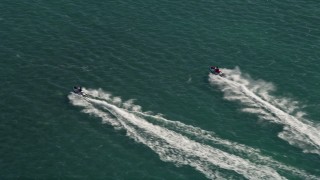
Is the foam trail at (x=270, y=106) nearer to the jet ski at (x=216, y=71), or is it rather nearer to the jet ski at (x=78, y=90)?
the jet ski at (x=216, y=71)

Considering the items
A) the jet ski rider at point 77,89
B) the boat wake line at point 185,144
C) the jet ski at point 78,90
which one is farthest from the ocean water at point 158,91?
the jet ski rider at point 77,89

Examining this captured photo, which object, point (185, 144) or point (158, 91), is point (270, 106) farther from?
point (158, 91)

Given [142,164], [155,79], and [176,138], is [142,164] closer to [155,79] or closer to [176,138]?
[176,138]

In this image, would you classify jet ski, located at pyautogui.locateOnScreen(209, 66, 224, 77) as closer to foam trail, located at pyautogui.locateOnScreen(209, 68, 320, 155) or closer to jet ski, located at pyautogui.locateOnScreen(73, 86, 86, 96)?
foam trail, located at pyautogui.locateOnScreen(209, 68, 320, 155)

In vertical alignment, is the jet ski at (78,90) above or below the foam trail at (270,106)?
below

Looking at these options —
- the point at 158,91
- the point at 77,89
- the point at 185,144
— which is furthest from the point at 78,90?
the point at 185,144

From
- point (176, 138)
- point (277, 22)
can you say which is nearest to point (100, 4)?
point (277, 22)
